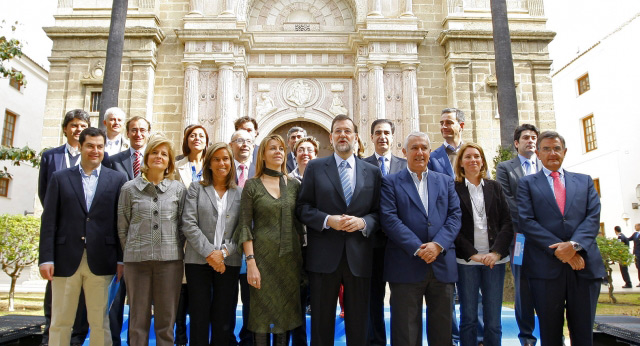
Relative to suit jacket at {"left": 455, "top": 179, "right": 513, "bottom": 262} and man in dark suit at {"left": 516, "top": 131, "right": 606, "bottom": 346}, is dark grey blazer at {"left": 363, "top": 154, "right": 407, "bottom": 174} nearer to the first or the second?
suit jacket at {"left": 455, "top": 179, "right": 513, "bottom": 262}

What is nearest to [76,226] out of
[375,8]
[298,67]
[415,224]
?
[415,224]

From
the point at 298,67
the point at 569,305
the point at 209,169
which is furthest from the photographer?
the point at 298,67

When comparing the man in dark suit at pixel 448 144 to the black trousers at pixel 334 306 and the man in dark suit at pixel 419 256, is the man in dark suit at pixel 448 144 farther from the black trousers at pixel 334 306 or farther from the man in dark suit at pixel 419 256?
the black trousers at pixel 334 306

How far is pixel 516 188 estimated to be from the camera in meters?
5.05

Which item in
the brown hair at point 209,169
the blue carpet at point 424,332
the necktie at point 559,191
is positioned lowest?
the blue carpet at point 424,332

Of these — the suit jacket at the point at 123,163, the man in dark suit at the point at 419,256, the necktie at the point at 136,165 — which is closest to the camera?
the man in dark suit at the point at 419,256

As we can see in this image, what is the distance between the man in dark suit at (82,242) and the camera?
4016 millimetres

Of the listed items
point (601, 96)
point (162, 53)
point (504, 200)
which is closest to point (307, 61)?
point (162, 53)

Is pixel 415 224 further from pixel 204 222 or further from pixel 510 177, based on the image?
pixel 204 222

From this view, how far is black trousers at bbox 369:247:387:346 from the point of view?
4375mm

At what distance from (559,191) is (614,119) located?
65.1ft

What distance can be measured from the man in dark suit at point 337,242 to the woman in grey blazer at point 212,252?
715 mm

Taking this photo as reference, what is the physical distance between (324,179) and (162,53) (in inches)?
428

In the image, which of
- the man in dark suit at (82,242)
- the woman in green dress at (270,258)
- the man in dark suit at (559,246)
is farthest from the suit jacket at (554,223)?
the man in dark suit at (82,242)
